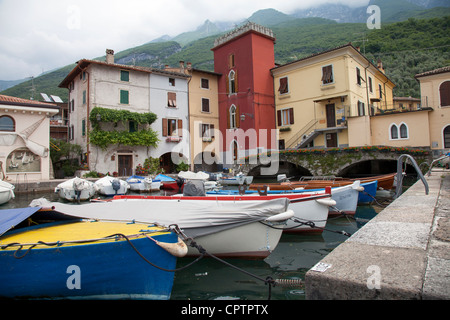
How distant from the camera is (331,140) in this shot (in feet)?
81.2

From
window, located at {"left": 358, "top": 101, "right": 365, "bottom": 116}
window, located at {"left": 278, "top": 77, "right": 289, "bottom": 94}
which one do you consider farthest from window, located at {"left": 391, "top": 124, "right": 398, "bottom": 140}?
window, located at {"left": 278, "top": 77, "right": 289, "bottom": 94}

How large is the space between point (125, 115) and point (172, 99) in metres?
5.77

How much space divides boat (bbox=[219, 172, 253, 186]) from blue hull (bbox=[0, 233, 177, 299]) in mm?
17841

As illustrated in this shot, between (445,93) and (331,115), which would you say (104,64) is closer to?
(331,115)

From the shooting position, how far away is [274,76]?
94.8 ft

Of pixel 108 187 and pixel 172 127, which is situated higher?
pixel 172 127

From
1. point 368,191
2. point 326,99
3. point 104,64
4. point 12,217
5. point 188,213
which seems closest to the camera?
point 12,217

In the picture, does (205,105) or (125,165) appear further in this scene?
(205,105)

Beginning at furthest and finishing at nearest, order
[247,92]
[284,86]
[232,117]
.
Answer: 1. [232,117]
2. [284,86]
3. [247,92]

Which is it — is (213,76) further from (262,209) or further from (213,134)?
(262,209)

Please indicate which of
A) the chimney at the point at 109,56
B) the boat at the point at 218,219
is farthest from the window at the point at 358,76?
the boat at the point at 218,219

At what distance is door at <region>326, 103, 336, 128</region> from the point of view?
81.0 feet

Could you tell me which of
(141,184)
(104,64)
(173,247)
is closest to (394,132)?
(141,184)

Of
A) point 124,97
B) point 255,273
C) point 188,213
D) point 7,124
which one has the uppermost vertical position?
point 124,97
